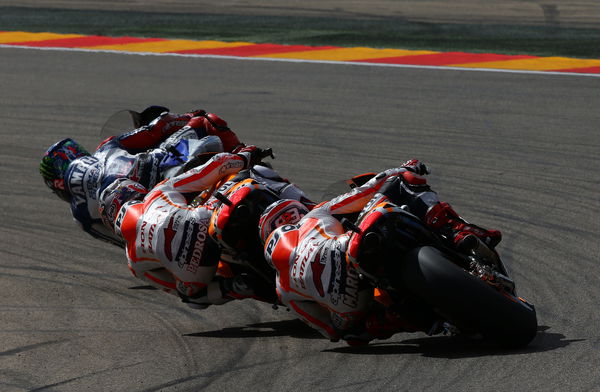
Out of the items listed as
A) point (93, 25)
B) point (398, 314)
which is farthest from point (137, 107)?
point (398, 314)

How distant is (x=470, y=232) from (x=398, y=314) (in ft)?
1.78

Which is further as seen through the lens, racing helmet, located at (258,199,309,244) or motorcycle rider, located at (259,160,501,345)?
racing helmet, located at (258,199,309,244)

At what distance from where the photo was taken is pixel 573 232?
750cm

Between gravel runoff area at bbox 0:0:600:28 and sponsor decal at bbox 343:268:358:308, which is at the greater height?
sponsor decal at bbox 343:268:358:308

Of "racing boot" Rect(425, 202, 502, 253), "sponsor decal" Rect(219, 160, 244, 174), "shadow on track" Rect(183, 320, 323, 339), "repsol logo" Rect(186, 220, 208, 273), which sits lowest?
"shadow on track" Rect(183, 320, 323, 339)

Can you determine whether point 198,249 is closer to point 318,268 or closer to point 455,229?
point 318,268

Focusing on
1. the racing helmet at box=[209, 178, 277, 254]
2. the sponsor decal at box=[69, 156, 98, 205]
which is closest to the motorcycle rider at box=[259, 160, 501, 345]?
the racing helmet at box=[209, 178, 277, 254]

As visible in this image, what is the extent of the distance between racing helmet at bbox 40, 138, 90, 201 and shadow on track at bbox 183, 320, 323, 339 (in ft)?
5.94

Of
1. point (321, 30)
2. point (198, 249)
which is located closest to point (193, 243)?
point (198, 249)

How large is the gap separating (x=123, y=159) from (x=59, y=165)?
1.56 feet

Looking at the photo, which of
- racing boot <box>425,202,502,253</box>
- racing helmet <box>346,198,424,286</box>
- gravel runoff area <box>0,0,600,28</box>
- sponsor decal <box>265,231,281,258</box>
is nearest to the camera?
racing helmet <box>346,198,424,286</box>

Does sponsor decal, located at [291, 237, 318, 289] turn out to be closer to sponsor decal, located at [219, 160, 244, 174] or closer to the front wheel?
the front wheel

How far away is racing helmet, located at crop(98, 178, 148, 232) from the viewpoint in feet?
21.3

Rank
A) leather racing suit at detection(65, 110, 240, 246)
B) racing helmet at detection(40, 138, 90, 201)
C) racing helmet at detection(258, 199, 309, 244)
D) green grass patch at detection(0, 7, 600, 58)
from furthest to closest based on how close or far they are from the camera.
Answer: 1. green grass patch at detection(0, 7, 600, 58)
2. racing helmet at detection(40, 138, 90, 201)
3. leather racing suit at detection(65, 110, 240, 246)
4. racing helmet at detection(258, 199, 309, 244)
